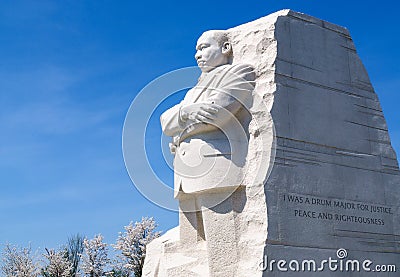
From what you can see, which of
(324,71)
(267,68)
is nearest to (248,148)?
(267,68)

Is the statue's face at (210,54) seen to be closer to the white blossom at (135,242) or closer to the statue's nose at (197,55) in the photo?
Result: the statue's nose at (197,55)

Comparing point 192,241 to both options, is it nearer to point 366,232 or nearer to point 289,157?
point 289,157

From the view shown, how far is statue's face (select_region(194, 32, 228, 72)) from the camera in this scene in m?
7.48

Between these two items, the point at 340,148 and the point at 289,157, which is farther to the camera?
the point at 340,148

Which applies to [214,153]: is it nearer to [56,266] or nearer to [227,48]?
[227,48]

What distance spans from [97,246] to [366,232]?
16490 millimetres

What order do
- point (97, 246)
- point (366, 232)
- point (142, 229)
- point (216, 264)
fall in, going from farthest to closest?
point (97, 246)
point (142, 229)
point (366, 232)
point (216, 264)

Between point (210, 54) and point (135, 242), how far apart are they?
538 inches

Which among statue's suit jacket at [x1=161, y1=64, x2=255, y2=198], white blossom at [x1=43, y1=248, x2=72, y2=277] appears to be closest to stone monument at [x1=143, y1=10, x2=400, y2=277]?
statue's suit jacket at [x1=161, y1=64, x2=255, y2=198]

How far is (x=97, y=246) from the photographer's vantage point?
22.5 metres

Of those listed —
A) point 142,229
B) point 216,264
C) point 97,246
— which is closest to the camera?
point 216,264

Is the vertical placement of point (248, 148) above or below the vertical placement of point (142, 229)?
below

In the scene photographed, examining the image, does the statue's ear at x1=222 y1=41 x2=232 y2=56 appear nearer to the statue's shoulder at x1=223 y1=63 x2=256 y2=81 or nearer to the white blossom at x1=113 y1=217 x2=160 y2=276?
the statue's shoulder at x1=223 y1=63 x2=256 y2=81

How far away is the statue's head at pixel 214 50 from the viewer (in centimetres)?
748
